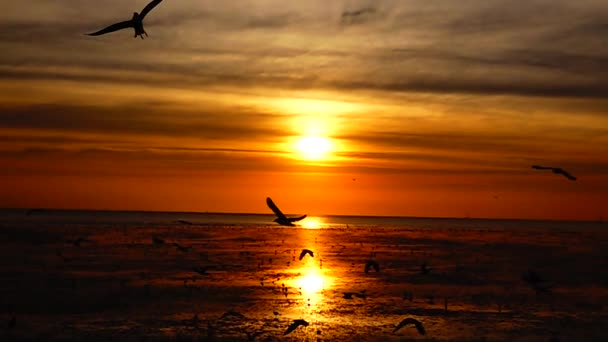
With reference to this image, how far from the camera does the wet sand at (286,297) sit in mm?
23359

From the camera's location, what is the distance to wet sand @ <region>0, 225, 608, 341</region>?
2336cm

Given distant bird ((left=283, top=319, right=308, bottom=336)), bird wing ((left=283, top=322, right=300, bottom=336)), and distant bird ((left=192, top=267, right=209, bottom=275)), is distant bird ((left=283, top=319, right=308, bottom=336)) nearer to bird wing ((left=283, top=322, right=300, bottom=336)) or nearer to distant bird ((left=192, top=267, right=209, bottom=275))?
bird wing ((left=283, top=322, right=300, bottom=336))

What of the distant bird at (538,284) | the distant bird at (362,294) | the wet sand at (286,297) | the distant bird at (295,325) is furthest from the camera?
the distant bird at (538,284)

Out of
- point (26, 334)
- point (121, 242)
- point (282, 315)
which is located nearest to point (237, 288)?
point (282, 315)

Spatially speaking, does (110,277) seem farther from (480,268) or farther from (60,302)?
(480,268)

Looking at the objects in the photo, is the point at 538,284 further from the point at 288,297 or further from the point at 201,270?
the point at 201,270

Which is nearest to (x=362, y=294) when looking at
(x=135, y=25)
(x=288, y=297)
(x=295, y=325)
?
(x=288, y=297)

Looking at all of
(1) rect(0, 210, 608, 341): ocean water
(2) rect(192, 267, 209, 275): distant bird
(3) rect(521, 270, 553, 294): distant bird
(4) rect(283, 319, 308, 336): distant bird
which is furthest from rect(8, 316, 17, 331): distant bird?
(3) rect(521, 270, 553, 294): distant bird

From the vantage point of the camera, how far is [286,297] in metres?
29.7

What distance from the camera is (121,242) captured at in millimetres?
60562

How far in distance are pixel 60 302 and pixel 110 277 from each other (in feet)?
23.5

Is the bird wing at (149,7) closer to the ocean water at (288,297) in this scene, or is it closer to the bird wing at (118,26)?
the bird wing at (118,26)

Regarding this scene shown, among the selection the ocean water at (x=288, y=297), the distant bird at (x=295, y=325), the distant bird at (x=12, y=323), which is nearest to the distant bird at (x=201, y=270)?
the ocean water at (x=288, y=297)

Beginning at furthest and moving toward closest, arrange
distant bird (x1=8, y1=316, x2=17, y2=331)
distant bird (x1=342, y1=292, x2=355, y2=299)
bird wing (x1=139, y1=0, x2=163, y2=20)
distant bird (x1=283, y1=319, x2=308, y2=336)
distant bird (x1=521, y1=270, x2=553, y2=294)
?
distant bird (x1=521, y1=270, x2=553, y2=294) → distant bird (x1=342, y1=292, x2=355, y2=299) → distant bird (x1=8, y1=316, x2=17, y2=331) → distant bird (x1=283, y1=319, x2=308, y2=336) → bird wing (x1=139, y1=0, x2=163, y2=20)
